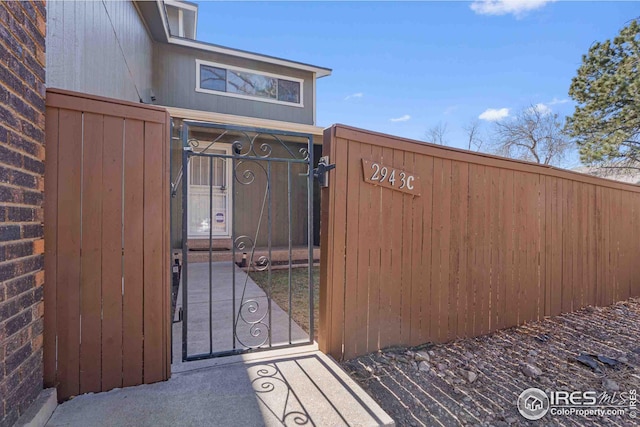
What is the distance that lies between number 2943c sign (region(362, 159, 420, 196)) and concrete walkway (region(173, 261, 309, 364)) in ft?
4.01

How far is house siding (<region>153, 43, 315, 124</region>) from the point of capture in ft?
23.5

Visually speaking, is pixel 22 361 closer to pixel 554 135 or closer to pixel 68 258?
pixel 68 258

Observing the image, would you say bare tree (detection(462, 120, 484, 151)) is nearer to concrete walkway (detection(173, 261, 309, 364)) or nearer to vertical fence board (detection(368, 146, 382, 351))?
concrete walkway (detection(173, 261, 309, 364))

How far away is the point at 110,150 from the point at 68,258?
63 centimetres

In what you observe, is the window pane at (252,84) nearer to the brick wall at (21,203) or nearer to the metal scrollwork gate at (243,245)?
the metal scrollwork gate at (243,245)

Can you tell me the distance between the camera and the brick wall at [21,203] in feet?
4.27

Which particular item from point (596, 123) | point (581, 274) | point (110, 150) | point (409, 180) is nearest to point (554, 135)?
point (596, 123)

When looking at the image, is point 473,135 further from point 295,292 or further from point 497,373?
point 497,373

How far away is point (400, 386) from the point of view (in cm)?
220

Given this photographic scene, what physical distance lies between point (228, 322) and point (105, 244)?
1566 millimetres

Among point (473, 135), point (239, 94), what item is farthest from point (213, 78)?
point (473, 135)

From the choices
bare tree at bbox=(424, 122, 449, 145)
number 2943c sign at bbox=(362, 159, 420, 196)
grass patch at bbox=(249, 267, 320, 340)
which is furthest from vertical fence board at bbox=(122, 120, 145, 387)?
bare tree at bbox=(424, 122, 449, 145)

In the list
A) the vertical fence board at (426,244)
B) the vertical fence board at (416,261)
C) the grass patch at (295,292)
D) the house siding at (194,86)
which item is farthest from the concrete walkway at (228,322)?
the house siding at (194,86)

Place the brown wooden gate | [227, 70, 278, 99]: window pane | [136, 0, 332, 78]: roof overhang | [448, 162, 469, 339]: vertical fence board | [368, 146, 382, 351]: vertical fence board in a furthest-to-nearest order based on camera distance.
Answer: [227, 70, 278, 99]: window pane → [136, 0, 332, 78]: roof overhang → [448, 162, 469, 339]: vertical fence board → [368, 146, 382, 351]: vertical fence board → the brown wooden gate
